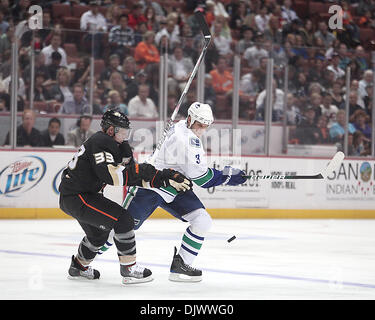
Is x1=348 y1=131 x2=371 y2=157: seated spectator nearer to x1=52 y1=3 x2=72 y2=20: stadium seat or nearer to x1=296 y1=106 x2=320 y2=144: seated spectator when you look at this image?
x1=296 y1=106 x2=320 y2=144: seated spectator

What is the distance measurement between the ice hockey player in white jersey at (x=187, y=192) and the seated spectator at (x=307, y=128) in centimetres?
627

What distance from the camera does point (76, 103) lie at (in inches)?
438

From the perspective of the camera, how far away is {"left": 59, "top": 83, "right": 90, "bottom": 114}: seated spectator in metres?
11.1

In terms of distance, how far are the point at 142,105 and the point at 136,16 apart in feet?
9.06

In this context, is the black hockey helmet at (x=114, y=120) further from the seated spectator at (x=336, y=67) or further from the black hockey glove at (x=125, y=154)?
the seated spectator at (x=336, y=67)

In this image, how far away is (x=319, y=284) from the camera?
582cm

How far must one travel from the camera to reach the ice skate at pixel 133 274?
223 inches

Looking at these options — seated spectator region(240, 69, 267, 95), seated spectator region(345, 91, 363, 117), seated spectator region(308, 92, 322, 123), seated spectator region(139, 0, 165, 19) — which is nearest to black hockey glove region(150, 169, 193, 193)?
seated spectator region(240, 69, 267, 95)

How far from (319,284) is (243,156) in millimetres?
6348

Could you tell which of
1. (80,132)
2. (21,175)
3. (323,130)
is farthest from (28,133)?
(323,130)

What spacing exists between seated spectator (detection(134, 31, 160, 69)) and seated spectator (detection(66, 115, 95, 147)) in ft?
3.42

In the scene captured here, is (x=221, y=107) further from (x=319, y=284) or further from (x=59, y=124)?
(x=319, y=284)

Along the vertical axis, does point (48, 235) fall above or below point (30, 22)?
below
